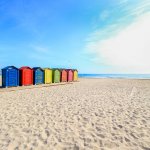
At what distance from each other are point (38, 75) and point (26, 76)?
220cm

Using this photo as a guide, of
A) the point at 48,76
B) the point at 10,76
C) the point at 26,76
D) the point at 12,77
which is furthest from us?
the point at 48,76

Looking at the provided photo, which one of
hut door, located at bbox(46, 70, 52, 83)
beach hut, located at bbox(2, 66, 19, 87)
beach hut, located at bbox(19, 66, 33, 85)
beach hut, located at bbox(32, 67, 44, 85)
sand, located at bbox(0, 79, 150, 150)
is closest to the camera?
sand, located at bbox(0, 79, 150, 150)

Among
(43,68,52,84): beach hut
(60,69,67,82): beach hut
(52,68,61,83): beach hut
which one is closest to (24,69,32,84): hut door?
(43,68,52,84): beach hut


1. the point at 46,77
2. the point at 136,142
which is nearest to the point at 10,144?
the point at 136,142

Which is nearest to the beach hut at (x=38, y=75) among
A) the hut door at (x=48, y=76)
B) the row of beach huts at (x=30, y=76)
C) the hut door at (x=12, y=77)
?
the row of beach huts at (x=30, y=76)

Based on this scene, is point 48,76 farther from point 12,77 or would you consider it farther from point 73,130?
point 73,130

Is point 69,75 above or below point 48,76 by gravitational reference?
above

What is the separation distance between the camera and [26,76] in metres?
18.8

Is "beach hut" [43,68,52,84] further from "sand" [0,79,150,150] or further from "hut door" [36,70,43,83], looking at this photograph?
"sand" [0,79,150,150]

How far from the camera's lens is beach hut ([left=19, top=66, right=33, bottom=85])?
59.6ft

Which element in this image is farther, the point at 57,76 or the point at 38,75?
the point at 57,76

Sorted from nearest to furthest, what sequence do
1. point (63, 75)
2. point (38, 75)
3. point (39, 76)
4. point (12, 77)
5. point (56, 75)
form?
point (12, 77)
point (38, 75)
point (39, 76)
point (56, 75)
point (63, 75)

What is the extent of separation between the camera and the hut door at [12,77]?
16702 millimetres

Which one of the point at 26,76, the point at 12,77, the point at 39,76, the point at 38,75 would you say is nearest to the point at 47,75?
the point at 39,76
